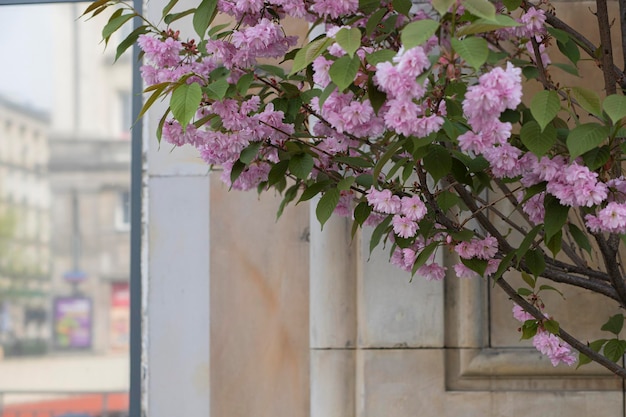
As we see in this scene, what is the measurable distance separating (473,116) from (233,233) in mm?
1757

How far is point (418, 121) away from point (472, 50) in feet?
0.68

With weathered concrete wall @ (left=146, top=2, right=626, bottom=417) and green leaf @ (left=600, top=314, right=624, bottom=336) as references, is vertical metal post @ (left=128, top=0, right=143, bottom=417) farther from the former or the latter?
green leaf @ (left=600, top=314, right=624, bottom=336)

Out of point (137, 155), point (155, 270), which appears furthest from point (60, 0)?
point (155, 270)

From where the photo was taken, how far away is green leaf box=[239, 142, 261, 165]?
2.11m

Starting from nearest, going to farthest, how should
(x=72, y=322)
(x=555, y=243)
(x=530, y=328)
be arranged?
1. (x=555, y=243)
2. (x=530, y=328)
3. (x=72, y=322)

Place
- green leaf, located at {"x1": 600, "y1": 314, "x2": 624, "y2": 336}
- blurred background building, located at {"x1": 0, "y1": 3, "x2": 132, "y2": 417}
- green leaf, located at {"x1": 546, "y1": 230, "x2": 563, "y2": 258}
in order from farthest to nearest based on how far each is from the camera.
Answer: blurred background building, located at {"x1": 0, "y1": 3, "x2": 132, "y2": 417}, green leaf, located at {"x1": 600, "y1": 314, "x2": 624, "y2": 336}, green leaf, located at {"x1": 546, "y1": 230, "x2": 563, "y2": 258}

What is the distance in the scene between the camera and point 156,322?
328 cm

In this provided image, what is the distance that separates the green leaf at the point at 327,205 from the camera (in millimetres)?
2166

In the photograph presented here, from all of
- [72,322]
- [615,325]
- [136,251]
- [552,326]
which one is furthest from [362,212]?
[72,322]

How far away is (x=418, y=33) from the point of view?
1499 mm

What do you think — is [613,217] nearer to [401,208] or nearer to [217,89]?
[401,208]

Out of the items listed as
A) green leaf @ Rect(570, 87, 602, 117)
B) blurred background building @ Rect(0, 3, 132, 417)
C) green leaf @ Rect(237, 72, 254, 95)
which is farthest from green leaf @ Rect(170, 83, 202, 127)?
blurred background building @ Rect(0, 3, 132, 417)

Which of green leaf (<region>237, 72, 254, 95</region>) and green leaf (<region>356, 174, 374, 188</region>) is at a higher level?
green leaf (<region>237, 72, 254, 95</region>)

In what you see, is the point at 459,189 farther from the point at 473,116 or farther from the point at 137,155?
the point at 137,155
